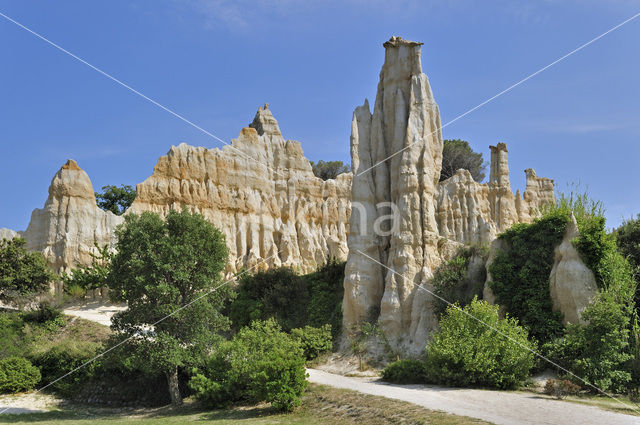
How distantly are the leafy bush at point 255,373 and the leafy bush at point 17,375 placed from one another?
7.95 meters

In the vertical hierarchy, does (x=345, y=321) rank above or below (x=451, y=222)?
below

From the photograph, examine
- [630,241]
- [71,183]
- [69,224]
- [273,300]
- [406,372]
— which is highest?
[71,183]

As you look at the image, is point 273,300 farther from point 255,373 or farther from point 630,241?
point 630,241

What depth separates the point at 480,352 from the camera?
1686 centimetres

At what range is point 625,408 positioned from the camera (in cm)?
1370

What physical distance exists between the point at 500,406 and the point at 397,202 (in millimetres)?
12198

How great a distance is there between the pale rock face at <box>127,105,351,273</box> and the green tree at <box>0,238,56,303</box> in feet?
28.4

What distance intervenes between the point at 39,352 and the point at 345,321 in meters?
13.3

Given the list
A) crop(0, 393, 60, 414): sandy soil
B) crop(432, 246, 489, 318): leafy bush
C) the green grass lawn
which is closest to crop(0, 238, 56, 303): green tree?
crop(0, 393, 60, 414): sandy soil

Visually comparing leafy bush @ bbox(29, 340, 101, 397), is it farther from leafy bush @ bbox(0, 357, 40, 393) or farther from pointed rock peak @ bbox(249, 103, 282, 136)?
pointed rock peak @ bbox(249, 103, 282, 136)

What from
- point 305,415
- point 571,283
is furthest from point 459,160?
point 305,415

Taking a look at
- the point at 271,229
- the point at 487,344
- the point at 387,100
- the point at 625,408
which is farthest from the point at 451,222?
the point at 625,408

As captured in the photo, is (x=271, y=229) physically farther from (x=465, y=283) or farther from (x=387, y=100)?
(x=465, y=283)

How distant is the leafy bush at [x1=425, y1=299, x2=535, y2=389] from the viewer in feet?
54.9
